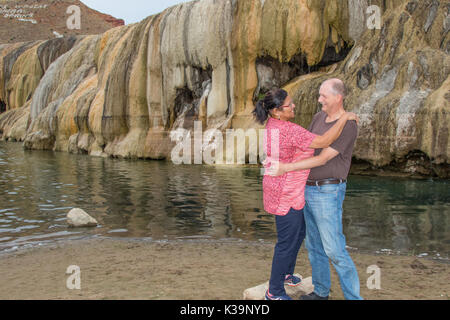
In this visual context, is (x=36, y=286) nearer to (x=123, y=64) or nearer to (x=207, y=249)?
(x=207, y=249)

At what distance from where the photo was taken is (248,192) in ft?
42.0

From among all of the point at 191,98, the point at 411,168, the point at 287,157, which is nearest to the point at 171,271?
the point at 287,157

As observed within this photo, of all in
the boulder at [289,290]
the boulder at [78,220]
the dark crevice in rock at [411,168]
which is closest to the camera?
the boulder at [289,290]

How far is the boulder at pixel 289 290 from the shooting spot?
14.2ft

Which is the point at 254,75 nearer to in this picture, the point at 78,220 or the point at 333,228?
the point at 78,220

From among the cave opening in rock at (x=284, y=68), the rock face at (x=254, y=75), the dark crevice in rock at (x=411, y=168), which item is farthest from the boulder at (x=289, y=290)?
the cave opening in rock at (x=284, y=68)

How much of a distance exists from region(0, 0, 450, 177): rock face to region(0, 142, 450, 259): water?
2.33 meters

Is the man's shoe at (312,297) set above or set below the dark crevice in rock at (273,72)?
below

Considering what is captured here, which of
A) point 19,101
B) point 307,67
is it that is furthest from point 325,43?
point 19,101

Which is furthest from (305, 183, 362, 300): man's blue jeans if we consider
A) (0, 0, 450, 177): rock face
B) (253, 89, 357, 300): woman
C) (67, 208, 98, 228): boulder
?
(0, 0, 450, 177): rock face

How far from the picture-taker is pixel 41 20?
90750 millimetres

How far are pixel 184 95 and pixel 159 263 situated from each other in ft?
69.8

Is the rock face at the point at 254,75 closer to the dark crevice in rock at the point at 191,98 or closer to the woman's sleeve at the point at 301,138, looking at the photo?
the dark crevice in rock at the point at 191,98

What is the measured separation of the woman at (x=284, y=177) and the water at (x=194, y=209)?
2.94 meters
